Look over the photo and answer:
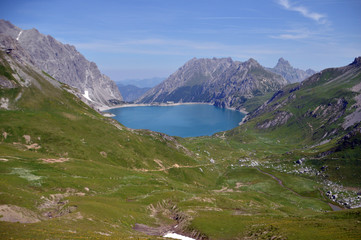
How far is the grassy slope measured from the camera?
45.4 meters

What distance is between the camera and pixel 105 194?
6975 centimetres

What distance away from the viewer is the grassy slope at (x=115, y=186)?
149 ft

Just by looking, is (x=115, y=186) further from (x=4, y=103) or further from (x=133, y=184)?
(x=4, y=103)

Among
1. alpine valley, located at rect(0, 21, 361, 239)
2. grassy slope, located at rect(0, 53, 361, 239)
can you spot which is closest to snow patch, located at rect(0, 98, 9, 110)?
alpine valley, located at rect(0, 21, 361, 239)

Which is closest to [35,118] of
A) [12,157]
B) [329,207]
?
[12,157]

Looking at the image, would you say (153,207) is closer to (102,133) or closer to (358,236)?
(358,236)

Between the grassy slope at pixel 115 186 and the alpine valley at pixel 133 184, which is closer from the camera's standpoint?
the grassy slope at pixel 115 186

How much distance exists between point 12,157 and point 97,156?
35682 millimetres

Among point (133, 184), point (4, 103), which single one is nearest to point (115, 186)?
point (133, 184)

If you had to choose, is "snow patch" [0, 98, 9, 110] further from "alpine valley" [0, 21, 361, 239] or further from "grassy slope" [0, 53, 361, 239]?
"grassy slope" [0, 53, 361, 239]

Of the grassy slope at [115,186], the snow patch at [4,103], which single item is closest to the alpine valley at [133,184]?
the grassy slope at [115,186]

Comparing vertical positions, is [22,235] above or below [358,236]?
above

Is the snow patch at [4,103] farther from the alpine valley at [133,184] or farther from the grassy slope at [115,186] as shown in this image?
the grassy slope at [115,186]

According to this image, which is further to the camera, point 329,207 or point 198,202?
point 329,207
